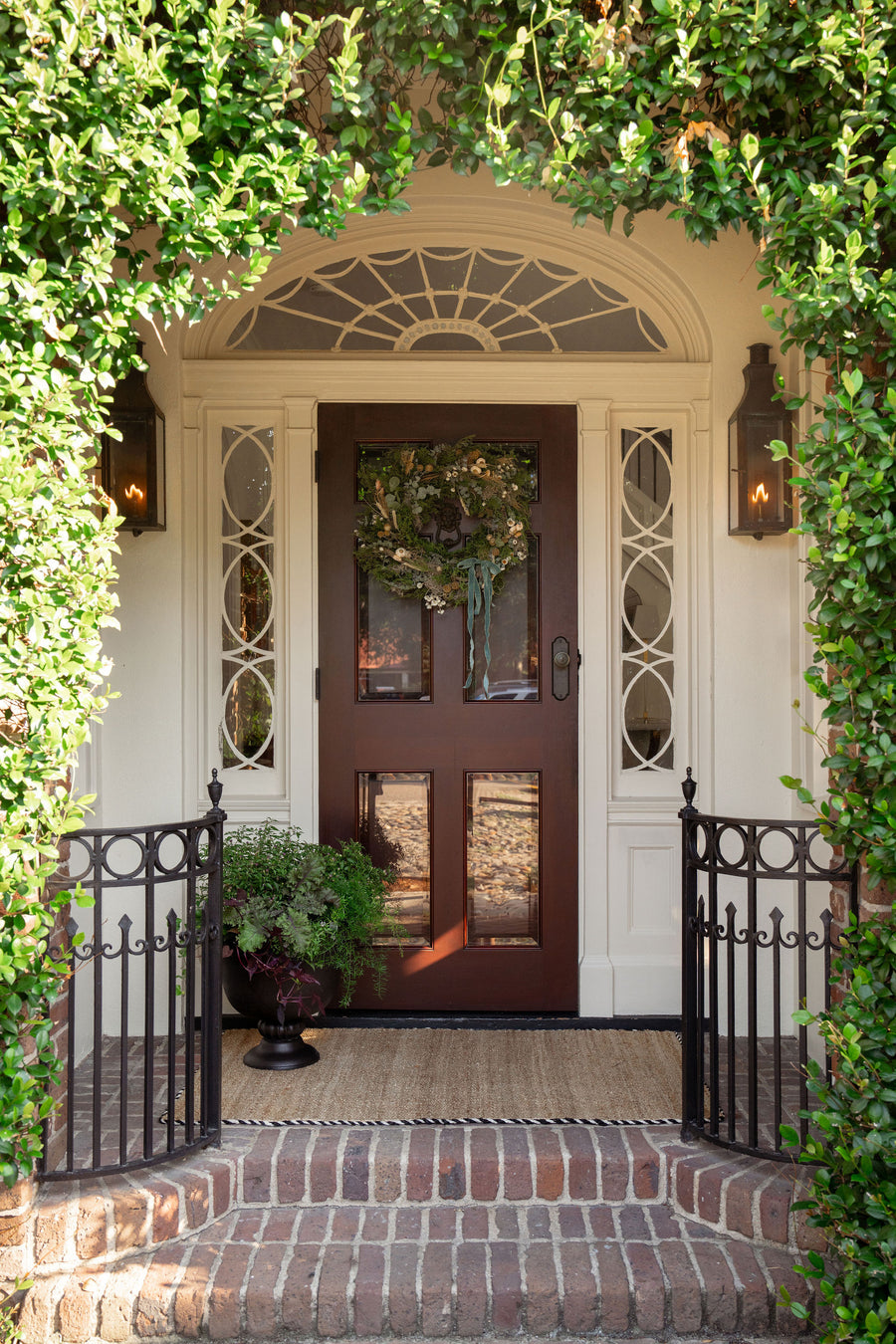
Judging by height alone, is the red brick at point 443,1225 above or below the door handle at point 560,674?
below

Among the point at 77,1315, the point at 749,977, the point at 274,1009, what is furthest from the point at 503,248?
the point at 77,1315

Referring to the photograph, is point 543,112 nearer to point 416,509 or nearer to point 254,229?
point 254,229

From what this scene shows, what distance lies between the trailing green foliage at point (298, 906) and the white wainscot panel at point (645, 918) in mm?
865

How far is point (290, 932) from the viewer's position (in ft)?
10.8

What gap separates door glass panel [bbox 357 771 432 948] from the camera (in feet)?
13.1

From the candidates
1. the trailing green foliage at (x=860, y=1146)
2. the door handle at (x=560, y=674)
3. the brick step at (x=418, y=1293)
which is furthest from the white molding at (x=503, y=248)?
the brick step at (x=418, y=1293)

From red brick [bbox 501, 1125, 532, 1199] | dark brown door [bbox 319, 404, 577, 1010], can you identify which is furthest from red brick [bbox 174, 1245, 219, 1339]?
dark brown door [bbox 319, 404, 577, 1010]

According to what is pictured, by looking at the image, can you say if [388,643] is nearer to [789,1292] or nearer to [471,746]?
[471,746]

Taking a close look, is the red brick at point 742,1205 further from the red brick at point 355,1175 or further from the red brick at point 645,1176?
the red brick at point 355,1175

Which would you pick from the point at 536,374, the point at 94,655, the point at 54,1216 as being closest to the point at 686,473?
the point at 536,374

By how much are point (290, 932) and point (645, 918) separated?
1.43 m

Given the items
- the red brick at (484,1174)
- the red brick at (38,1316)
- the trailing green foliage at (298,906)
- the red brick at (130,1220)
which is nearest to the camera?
the red brick at (38,1316)

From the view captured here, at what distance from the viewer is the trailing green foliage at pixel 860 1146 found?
220 centimetres

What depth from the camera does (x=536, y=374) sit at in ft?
13.0
